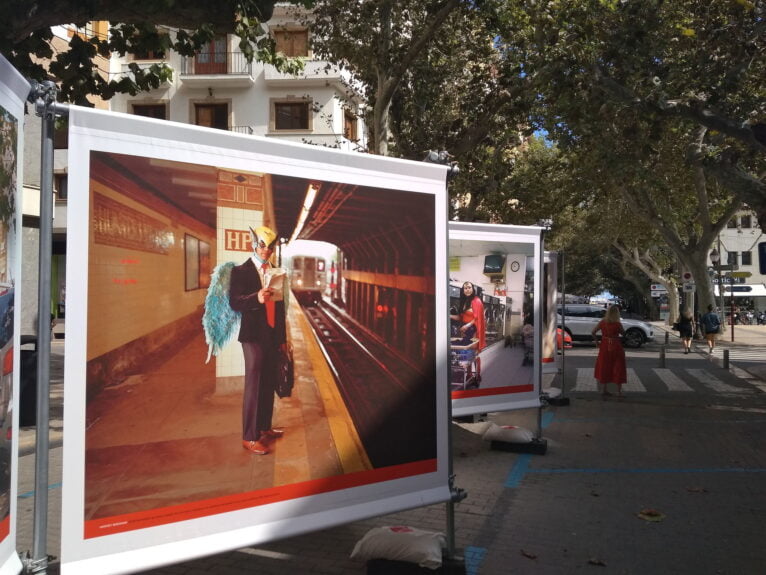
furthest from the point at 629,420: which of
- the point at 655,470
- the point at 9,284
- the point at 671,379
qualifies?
the point at 9,284

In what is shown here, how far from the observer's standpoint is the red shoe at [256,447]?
10.2 feet

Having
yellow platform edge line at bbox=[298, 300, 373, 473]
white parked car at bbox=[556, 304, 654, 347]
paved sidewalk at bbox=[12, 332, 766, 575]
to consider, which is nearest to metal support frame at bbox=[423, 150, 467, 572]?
paved sidewalk at bbox=[12, 332, 766, 575]

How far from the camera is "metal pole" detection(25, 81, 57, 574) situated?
2.55 metres

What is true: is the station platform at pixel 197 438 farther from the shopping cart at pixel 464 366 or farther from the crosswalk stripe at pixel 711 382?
the crosswalk stripe at pixel 711 382

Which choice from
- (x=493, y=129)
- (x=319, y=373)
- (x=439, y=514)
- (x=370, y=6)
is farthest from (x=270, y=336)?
(x=493, y=129)

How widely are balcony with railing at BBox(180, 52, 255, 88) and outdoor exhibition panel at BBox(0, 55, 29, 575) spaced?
31607 millimetres

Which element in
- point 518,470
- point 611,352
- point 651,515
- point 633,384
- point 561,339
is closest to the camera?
point 651,515

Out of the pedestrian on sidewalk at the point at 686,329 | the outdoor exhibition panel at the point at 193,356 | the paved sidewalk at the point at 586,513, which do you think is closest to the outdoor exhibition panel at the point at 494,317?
the paved sidewalk at the point at 586,513

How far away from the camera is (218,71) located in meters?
33.1

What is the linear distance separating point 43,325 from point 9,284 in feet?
0.76

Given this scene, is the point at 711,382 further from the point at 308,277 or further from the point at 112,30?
the point at 308,277

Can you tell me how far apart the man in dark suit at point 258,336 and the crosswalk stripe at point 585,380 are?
11.6 meters

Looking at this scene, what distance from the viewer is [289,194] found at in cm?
325

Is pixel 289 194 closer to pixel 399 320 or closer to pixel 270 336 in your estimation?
pixel 270 336
